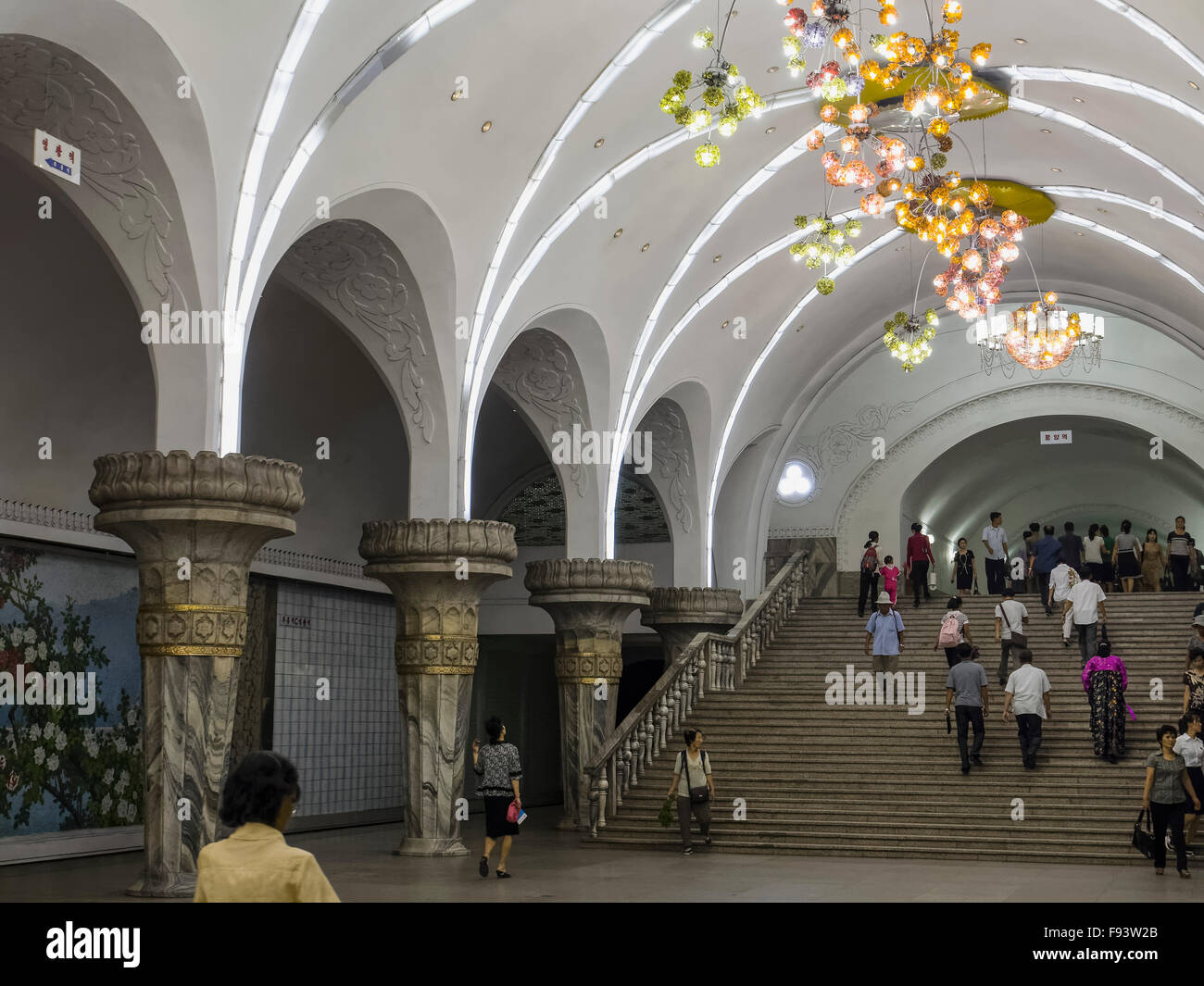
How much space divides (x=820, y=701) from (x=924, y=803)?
3.10 m

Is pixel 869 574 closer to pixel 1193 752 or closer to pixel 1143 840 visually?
pixel 1143 840

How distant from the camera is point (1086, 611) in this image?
1514 cm

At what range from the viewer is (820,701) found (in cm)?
1559

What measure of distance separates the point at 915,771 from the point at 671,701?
2.97 metres

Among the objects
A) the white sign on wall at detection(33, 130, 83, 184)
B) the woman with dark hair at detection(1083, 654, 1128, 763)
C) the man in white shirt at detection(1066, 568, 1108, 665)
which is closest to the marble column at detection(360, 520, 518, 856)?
the white sign on wall at detection(33, 130, 83, 184)

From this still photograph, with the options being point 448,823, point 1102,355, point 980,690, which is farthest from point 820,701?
point 1102,355

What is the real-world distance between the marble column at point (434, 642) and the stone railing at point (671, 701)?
1.79 meters

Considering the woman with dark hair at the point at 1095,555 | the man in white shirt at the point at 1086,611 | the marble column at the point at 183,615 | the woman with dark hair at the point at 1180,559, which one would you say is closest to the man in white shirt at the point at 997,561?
the woman with dark hair at the point at 1095,555

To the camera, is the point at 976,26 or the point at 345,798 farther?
the point at 345,798

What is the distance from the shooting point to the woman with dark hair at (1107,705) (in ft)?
41.0

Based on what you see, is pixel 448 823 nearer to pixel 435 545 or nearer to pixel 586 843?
pixel 586 843

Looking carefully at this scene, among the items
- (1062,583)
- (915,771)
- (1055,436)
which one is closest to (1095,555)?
(1062,583)

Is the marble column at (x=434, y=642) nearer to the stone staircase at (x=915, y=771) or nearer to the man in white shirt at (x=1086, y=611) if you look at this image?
the stone staircase at (x=915, y=771)
